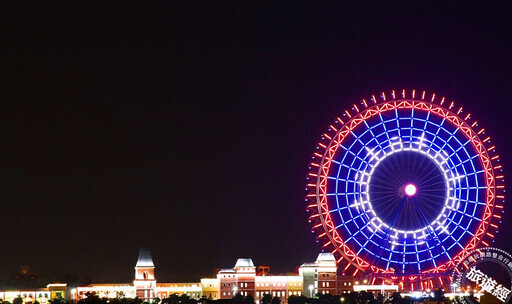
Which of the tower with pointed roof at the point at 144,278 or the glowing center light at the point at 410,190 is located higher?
the glowing center light at the point at 410,190

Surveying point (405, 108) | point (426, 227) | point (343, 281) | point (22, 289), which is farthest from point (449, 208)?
point (22, 289)

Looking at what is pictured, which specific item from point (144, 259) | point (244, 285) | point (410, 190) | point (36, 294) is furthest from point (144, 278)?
point (410, 190)

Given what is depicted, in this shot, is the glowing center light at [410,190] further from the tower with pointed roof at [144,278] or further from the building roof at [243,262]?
the tower with pointed roof at [144,278]

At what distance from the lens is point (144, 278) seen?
376ft

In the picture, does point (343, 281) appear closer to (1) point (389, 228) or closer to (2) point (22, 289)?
(1) point (389, 228)

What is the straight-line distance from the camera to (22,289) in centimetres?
11794

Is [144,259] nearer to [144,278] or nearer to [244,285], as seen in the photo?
[144,278]

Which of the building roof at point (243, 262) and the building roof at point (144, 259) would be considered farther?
the building roof at point (243, 262)

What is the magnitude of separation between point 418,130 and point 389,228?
7.71 metres

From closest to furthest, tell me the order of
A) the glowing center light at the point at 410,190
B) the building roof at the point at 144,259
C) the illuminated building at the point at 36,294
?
1. the glowing center light at the point at 410,190
2. the illuminated building at the point at 36,294
3. the building roof at the point at 144,259

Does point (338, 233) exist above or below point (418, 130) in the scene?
below

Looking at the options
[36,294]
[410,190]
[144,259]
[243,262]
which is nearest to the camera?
[410,190]

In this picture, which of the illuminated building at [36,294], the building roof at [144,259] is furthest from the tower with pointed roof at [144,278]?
the illuminated building at [36,294]

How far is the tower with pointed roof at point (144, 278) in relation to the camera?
372ft
